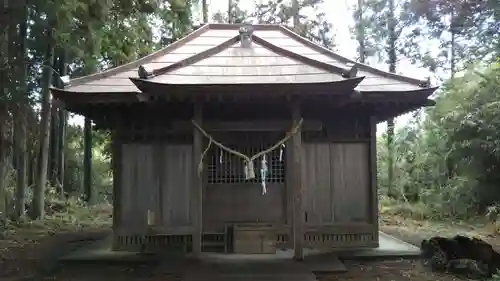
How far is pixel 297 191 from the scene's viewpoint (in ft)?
22.8

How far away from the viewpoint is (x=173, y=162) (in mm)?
7852

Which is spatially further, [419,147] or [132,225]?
[419,147]

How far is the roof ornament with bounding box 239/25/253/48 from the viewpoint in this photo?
838cm

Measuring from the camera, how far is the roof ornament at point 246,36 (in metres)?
8.38

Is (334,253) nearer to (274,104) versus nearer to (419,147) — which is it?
(274,104)

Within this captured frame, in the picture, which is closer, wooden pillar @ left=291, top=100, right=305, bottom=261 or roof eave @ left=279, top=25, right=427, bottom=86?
wooden pillar @ left=291, top=100, right=305, bottom=261

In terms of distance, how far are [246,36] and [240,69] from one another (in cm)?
136

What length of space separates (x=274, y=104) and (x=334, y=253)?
8.89 feet

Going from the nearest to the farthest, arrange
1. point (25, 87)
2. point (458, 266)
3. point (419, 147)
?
point (458, 266)
point (25, 87)
point (419, 147)

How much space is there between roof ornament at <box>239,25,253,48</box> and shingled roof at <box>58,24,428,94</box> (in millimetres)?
109

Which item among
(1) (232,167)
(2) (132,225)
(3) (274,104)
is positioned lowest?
(2) (132,225)

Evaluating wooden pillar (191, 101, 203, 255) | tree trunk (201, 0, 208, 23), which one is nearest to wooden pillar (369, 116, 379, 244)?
wooden pillar (191, 101, 203, 255)

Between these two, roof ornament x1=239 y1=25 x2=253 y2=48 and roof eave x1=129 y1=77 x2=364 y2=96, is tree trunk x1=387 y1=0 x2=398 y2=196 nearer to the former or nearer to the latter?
roof ornament x1=239 y1=25 x2=253 y2=48

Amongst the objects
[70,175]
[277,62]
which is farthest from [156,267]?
[70,175]
